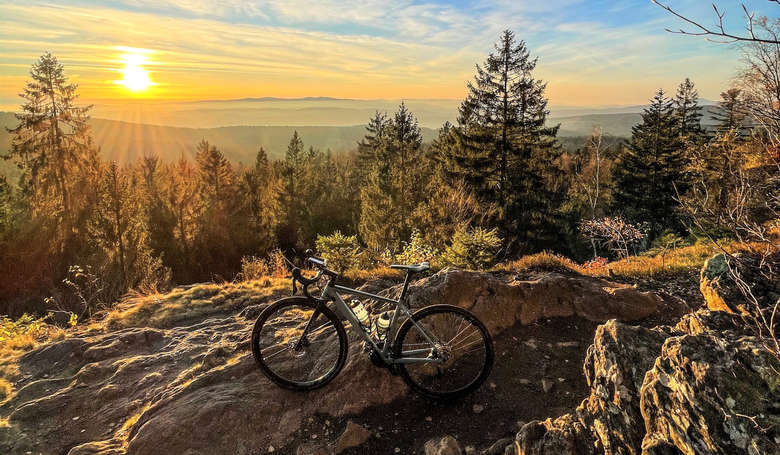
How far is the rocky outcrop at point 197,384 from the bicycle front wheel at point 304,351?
0.15 meters

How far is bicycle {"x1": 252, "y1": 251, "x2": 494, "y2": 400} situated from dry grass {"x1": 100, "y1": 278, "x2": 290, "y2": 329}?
14.0 feet

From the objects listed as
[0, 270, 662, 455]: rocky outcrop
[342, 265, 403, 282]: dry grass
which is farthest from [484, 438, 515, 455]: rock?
[342, 265, 403, 282]: dry grass

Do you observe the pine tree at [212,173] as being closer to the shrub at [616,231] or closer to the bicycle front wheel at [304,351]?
the shrub at [616,231]

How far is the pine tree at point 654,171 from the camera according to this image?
36.1 metres

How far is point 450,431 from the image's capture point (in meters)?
4.03

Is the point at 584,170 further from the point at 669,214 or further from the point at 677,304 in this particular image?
the point at 677,304

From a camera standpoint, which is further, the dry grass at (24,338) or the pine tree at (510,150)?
the pine tree at (510,150)

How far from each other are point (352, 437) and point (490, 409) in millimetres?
1509

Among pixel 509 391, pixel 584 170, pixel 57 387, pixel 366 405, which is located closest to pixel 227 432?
pixel 366 405

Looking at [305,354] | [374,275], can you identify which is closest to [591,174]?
[374,275]

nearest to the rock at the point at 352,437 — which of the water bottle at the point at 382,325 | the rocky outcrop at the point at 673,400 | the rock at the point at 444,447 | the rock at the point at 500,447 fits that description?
the rock at the point at 444,447

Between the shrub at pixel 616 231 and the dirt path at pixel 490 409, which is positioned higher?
the dirt path at pixel 490 409

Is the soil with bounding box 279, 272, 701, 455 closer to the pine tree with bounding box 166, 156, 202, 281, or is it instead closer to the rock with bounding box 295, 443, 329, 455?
the rock with bounding box 295, 443, 329, 455

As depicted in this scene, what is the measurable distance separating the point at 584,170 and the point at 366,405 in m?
49.0
